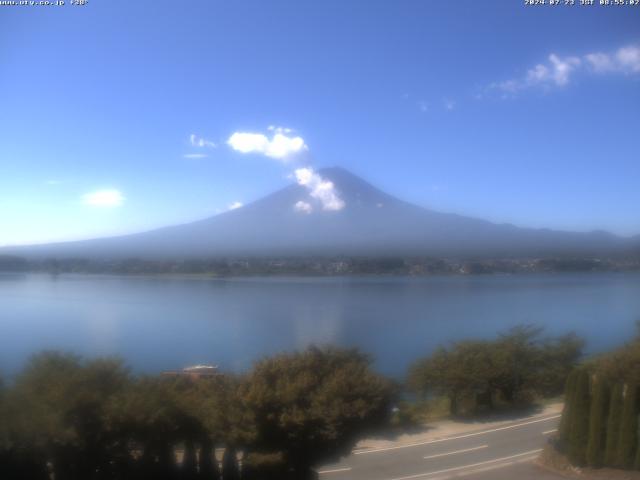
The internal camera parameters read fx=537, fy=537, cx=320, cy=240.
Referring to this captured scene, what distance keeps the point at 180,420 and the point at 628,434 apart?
4.80 metres

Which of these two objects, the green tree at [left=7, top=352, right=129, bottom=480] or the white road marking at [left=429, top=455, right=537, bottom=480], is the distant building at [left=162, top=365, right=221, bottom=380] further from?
the white road marking at [left=429, top=455, right=537, bottom=480]

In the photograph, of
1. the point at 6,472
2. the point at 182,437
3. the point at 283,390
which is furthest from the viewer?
the point at 283,390

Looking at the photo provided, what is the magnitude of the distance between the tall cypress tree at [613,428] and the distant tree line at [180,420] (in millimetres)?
2520

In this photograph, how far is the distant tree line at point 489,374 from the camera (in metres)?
10.7

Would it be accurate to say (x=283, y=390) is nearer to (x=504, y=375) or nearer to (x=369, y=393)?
(x=369, y=393)

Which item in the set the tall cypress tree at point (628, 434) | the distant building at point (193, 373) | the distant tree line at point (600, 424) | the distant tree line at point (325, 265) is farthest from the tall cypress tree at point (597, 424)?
the distant tree line at point (325, 265)

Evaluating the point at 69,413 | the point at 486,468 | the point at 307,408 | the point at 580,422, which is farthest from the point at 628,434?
the point at 69,413

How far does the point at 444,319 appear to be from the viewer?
2361 centimetres

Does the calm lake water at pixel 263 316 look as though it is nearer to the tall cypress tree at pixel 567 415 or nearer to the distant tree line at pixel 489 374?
the distant tree line at pixel 489 374

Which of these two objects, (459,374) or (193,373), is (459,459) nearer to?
(459,374)

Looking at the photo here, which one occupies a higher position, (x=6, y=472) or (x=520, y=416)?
(x=6, y=472)

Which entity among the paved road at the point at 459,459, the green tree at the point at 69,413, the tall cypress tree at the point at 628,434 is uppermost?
the green tree at the point at 69,413

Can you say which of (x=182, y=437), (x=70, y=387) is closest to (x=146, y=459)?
(x=182, y=437)

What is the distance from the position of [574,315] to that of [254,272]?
1723cm
